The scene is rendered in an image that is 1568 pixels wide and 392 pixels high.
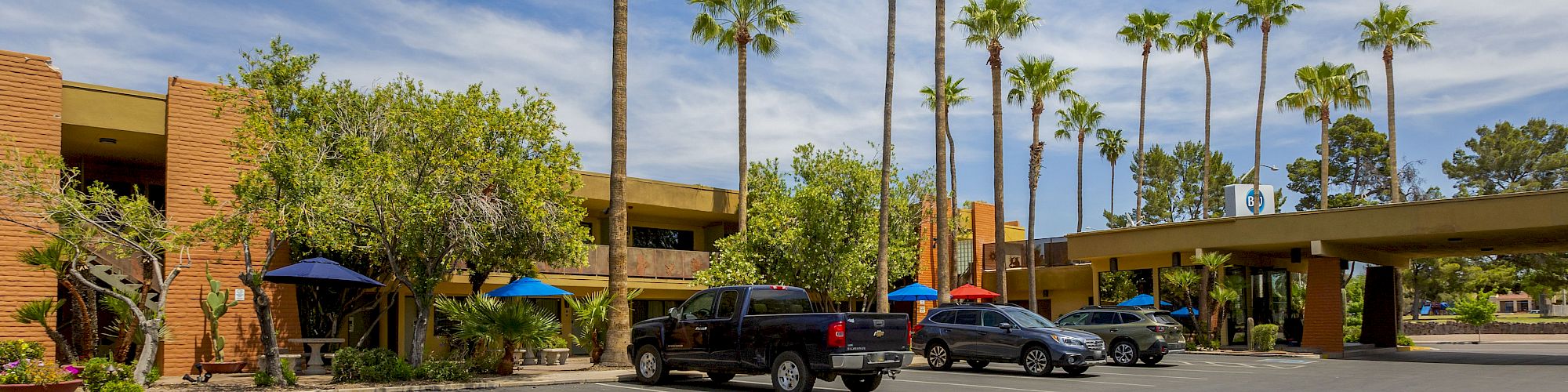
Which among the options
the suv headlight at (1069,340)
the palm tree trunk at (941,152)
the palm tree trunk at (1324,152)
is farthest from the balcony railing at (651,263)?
the palm tree trunk at (1324,152)

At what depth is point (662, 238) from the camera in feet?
114

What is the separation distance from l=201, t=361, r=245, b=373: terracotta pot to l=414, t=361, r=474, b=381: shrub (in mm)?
4714

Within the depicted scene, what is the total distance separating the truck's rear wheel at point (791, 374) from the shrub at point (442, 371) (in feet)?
19.9

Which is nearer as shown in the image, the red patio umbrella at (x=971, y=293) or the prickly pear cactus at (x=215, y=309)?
the prickly pear cactus at (x=215, y=309)

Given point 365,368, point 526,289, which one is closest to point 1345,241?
point 526,289

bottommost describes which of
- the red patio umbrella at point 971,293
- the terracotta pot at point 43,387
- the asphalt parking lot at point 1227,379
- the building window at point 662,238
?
the asphalt parking lot at point 1227,379

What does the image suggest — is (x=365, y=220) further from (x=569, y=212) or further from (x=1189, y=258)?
(x=1189, y=258)

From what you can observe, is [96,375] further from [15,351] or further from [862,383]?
[862,383]

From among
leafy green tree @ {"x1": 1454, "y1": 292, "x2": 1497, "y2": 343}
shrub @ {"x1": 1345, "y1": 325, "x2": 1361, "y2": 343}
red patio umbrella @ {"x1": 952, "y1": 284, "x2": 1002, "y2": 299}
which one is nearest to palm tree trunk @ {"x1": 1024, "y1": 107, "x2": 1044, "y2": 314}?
red patio umbrella @ {"x1": 952, "y1": 284, "x2": 1002, "y2": 299}

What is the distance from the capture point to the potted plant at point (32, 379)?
14031mm

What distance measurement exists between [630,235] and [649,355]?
15.3 metres

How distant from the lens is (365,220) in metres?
18.4

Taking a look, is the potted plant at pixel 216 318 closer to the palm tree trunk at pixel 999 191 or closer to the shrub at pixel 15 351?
the shrub at pixel 15 351

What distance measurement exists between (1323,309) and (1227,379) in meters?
11.8
